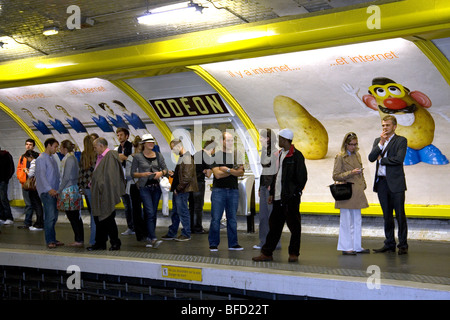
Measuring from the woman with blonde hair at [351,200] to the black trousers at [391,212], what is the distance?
0.24 m

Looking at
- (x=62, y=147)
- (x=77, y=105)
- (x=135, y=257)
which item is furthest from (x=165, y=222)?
(x=135, y=257)

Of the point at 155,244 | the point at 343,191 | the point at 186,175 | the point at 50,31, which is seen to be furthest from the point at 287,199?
the point at 50,31

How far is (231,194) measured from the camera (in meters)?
8.11

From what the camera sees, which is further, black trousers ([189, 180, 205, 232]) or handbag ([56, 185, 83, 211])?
black trousers ([189, 180, 205, 232])

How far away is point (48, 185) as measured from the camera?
8.91 m

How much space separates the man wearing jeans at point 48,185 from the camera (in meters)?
8.91

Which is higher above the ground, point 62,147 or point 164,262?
point 62,147

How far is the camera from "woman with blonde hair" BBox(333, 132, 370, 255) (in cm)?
793

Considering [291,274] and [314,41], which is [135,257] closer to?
[291,274]

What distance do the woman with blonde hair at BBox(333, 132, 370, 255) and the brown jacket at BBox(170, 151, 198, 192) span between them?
93.9 inches

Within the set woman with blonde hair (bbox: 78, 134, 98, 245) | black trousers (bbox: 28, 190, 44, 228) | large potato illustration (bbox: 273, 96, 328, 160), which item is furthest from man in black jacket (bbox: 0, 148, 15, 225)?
large potato illustration (bbox: 273, 96, 328, 160)

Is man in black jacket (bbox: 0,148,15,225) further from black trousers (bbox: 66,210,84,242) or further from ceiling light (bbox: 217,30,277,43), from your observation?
ceiling light (bbox: 217,30,277,43)
